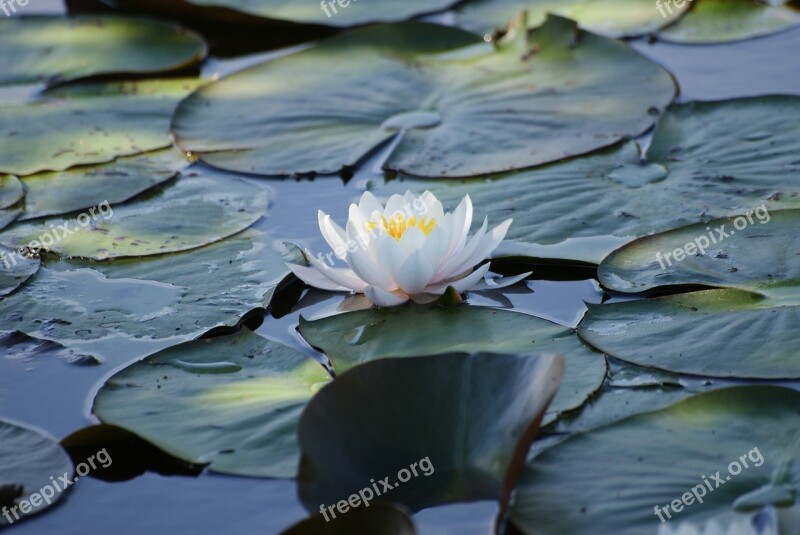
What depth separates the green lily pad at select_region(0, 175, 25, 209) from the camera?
3115 millimetres

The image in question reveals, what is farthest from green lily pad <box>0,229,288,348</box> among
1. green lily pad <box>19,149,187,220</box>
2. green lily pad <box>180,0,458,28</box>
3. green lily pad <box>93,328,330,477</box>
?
green lily pad <box>180,0,458,28</box>

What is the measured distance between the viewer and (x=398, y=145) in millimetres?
3283

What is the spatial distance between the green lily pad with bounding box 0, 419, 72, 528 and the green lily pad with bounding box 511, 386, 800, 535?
92 cm

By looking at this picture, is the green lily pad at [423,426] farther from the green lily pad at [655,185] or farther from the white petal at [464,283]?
the green lily pad at [655,185]

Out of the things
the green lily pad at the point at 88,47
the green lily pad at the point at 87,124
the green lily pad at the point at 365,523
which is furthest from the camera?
the green lily pad at the point at 88,47

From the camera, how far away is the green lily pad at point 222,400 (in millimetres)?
1973

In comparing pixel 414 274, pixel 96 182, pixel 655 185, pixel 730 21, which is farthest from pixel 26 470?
pixel 730 21

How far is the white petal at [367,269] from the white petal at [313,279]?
0.15 m

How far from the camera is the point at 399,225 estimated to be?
93.4 inches

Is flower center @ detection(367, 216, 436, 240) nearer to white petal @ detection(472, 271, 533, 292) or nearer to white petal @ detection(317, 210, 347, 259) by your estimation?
white petal @ detection(317, 210, 347, 259)

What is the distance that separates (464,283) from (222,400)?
66cm

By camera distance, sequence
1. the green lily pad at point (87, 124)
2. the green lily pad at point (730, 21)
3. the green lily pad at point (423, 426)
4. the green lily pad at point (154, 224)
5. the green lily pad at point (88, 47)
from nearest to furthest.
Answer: the green lily pad at point (423, 426) → the green lily pad at point (154, 224) → the green lily pad at point (87, 124) → the green lily pad at point (730, 21) → the green lily pad at point (88, 47)

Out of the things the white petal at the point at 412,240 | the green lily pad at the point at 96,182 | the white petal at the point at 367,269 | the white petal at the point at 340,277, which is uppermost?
the white petal at the point at 412,240

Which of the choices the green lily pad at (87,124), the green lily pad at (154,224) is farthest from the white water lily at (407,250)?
the green lily pad at (87,124)
